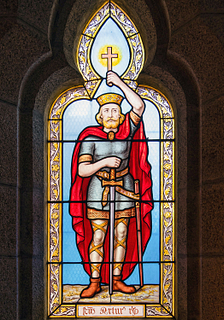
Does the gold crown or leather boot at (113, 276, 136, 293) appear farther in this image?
the gold crown

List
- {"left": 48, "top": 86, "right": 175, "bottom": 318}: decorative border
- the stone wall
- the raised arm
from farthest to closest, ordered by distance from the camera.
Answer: the raised arm < {"left": 48, "top": 86, "right": 175, "bottom": 318}: decorative border < the stone wall

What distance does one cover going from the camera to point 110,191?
3.49 m

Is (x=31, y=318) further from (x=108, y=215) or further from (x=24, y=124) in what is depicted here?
(x=24, y=124)

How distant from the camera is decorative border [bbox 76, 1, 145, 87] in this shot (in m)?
3.60

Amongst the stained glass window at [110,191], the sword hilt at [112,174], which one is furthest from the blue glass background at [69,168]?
the sword hilt at [112,174]

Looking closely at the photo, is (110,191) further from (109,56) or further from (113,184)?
(109,56)

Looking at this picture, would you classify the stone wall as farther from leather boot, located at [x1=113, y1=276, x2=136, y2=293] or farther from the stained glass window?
leather boot, located at [x1=113, y1=276, x2=136, y2=293]

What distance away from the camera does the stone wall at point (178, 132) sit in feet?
10.4

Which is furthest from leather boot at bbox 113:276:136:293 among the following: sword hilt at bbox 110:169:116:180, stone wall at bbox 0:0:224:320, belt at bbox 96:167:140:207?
sword hilt at bbox 110:169:116:180

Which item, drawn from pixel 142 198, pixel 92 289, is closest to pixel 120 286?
pixel 92 289

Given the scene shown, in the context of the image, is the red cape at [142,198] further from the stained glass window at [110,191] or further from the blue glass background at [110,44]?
the blue glass background at [110,44]

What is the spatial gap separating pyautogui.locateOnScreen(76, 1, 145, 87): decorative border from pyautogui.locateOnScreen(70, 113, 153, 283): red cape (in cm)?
46

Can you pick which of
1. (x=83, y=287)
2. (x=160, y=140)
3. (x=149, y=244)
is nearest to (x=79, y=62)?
(x=160, y=140)

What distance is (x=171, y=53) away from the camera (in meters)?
3.31
